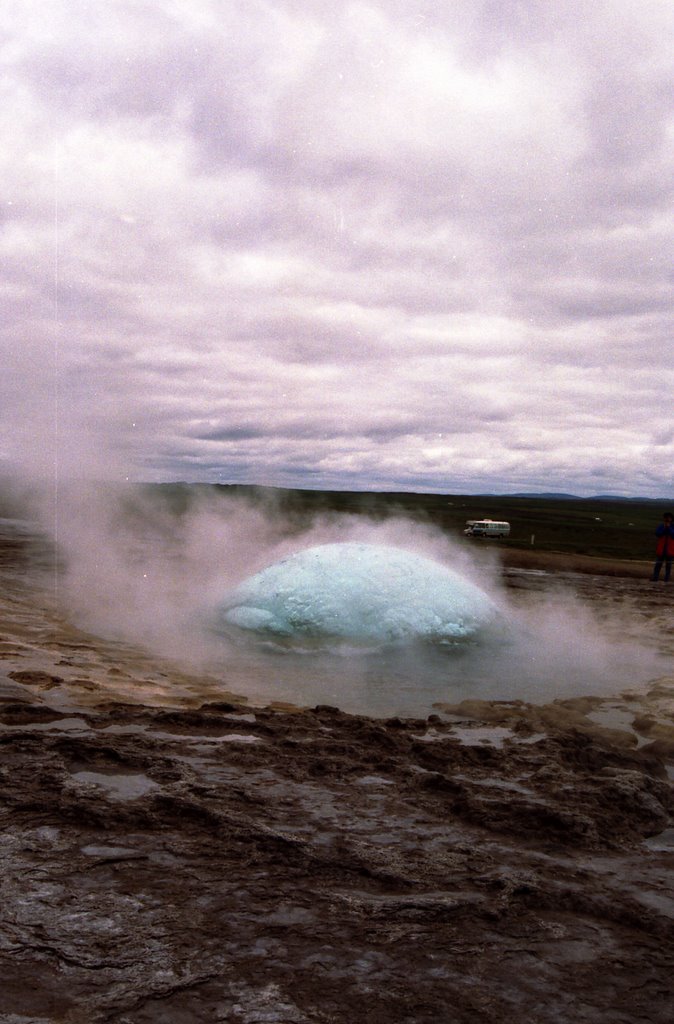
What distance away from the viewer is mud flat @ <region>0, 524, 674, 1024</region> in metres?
2.34

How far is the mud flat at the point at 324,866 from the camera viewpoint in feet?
7.68

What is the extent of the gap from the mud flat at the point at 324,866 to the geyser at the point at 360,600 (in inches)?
101

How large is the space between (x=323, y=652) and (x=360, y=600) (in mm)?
781

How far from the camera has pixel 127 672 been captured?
6918mm

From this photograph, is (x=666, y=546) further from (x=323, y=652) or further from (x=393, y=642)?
(x=323, y=652)

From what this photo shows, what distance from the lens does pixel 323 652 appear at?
26.7ft

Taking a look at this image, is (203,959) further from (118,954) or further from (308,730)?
(308,730)

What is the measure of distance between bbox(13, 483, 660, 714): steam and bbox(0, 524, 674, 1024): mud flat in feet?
3.83

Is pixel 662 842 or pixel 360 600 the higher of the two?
pixel 360 600

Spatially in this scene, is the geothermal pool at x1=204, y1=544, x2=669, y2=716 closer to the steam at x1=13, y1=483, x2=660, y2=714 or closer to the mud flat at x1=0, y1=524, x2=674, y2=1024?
the steam at x1=13, y1=483, x2=660, y2=714

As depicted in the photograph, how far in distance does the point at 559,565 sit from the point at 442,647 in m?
12.6

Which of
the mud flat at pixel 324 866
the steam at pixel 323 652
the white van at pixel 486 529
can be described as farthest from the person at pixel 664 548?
the white van at pixel 486 529

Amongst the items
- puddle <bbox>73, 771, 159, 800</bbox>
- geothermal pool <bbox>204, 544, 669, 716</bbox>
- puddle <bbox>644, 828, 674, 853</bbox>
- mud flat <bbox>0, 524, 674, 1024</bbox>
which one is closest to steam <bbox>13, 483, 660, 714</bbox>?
geothermal pool <bbox>204, 544, 669, 716</bbox>

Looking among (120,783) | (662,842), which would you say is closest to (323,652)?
(120,783)
